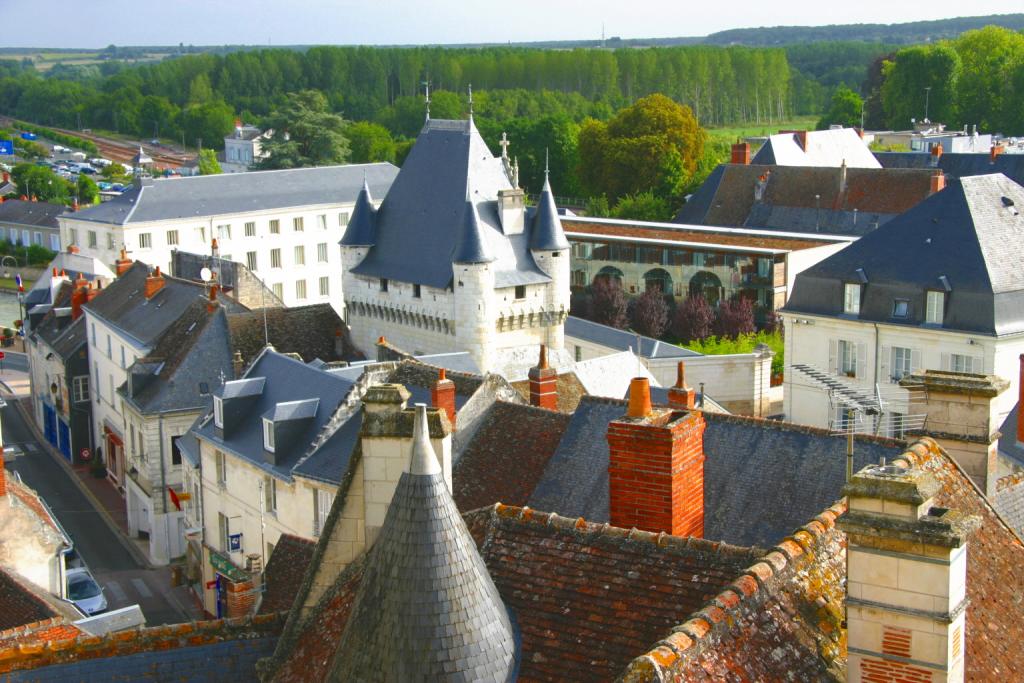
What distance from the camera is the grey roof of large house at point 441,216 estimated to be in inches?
1447

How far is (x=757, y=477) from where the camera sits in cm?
1547

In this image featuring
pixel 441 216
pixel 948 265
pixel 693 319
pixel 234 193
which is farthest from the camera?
pixel 234 193

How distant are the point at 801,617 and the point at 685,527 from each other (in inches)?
87.1

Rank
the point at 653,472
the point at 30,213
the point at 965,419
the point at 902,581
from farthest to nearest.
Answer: the point at 30,213, the point at 965,419, the point at 653,472, the point at 902,581

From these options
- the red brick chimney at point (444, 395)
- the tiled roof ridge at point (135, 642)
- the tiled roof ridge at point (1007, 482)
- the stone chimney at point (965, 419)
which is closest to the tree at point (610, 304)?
the red brick chimney at point (444, 395)

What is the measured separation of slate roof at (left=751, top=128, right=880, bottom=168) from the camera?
67.1 metres

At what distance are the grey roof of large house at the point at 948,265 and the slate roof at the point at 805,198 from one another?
2212 cm

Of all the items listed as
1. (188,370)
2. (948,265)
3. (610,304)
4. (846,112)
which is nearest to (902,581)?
(948,265)

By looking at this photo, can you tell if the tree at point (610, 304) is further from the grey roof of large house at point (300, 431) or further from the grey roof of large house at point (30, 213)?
the grey roof of large house at point (30, 213)

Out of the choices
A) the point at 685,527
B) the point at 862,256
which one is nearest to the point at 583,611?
the point at 685,527

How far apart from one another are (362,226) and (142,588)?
13896mm

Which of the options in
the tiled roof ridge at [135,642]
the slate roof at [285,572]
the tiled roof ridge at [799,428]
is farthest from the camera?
the slate roof at [285,572]

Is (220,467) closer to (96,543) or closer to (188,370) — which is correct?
(188,370)

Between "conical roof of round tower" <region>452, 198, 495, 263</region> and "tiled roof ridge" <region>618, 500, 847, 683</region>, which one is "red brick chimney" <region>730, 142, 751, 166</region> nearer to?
"conical roof of round tower" <region>452, 198, 495, 263</region>
